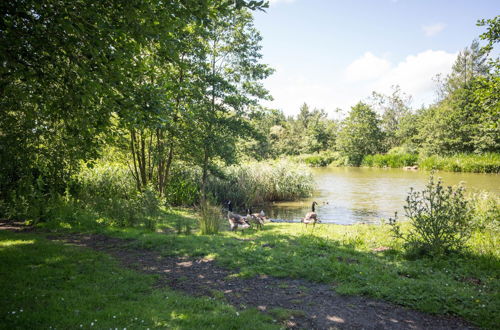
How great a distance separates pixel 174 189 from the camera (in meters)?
17.4

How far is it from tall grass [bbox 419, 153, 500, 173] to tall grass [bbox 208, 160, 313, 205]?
25.3 meters

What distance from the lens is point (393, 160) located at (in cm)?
4803

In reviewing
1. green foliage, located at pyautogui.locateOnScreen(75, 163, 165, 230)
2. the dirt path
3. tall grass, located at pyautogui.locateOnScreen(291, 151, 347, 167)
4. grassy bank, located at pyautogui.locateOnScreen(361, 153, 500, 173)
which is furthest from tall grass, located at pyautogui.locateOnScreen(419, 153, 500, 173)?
the dirt path

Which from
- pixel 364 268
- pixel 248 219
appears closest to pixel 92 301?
pixel 364 268

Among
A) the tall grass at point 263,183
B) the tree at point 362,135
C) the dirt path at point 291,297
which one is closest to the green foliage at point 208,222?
the dirt path at point 291,297

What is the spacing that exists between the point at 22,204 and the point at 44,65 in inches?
263

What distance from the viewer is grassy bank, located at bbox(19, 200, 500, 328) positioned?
538 cm

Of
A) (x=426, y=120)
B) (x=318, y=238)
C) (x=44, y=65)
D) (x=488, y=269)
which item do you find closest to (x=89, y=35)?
(x=44, y=65)

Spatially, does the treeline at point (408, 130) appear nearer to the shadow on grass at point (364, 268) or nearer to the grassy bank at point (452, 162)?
the grassy bank at point (452, 162)

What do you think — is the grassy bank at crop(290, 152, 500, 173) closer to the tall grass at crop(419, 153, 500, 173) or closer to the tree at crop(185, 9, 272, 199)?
the tall grass at crop(419, 153, 500, 173)

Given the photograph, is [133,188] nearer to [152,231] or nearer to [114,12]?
[152,231]

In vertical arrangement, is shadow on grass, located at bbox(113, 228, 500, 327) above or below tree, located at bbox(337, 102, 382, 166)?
below

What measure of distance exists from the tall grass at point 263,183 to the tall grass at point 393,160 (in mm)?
30375

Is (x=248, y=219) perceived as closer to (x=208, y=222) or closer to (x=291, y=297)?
(x=208, y=222)
